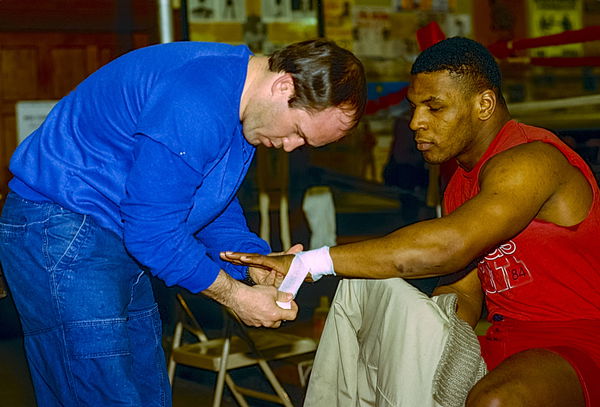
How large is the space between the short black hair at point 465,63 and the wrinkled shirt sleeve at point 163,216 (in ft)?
2.35

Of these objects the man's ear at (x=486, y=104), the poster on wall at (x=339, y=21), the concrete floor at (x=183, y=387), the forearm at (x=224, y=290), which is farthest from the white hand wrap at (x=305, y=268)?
the poster on wall at (x=339, y=21)

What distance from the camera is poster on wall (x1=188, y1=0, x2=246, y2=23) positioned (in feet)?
22.4

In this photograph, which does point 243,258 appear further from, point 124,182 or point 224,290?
point 124,182

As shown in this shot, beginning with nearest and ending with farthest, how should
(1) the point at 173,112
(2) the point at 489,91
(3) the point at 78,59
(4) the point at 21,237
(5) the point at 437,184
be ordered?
1. (1) the point at 173,112
2. (4) the point at 21,237
3. (2) the point at 489,91
4. (5) the point at 437,184
5. (3) the point at 78,59

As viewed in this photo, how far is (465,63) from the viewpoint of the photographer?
2096 millimetres

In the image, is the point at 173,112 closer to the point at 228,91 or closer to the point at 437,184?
the point at 228,91

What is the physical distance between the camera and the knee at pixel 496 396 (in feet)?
5.91

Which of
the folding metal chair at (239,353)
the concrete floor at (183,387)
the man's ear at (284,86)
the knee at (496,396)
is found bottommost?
the concrete floor at (183,387)

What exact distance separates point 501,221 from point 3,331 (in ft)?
13.0

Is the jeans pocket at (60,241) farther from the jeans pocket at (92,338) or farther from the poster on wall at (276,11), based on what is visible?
the poster on wall at (276,11)

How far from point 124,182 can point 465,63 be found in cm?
90

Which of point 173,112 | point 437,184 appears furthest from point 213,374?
point 173,112

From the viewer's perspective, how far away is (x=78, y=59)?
651 cm

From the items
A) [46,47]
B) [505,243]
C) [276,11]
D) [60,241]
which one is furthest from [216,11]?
[60,241]
